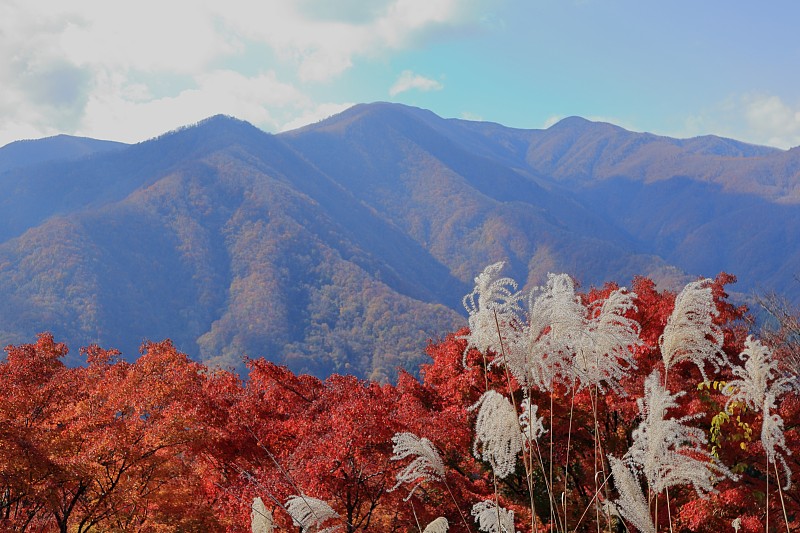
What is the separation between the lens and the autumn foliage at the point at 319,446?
808cm

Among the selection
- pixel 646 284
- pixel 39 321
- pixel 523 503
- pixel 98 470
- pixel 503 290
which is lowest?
pixel 39 321

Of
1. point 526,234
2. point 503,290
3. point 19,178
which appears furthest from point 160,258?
point 503,290

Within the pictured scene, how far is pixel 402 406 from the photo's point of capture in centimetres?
1135

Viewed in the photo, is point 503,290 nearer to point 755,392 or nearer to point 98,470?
point 755,392

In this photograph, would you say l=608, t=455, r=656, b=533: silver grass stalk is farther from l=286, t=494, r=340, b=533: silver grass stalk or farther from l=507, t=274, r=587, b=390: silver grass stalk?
l=286, t=494, r=340, b=533: silver grass stalk

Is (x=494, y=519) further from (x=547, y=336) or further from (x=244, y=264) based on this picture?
(x=244, y=264)

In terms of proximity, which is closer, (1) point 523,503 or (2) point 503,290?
(2) point 503,290

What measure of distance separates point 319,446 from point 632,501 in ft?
20.5

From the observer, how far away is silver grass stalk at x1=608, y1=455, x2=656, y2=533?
9.30 feet

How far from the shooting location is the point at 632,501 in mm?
2895

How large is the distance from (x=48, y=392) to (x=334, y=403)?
16.1 ft

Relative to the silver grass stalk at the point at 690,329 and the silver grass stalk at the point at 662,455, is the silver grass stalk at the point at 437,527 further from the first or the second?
the silver grass stalk at the point at 690,329

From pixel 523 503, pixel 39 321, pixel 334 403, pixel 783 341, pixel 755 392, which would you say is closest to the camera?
pixel 755 392

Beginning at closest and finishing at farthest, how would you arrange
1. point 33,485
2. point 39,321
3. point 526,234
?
1. point 33,485
2. point 39,321
3. point 526,234
